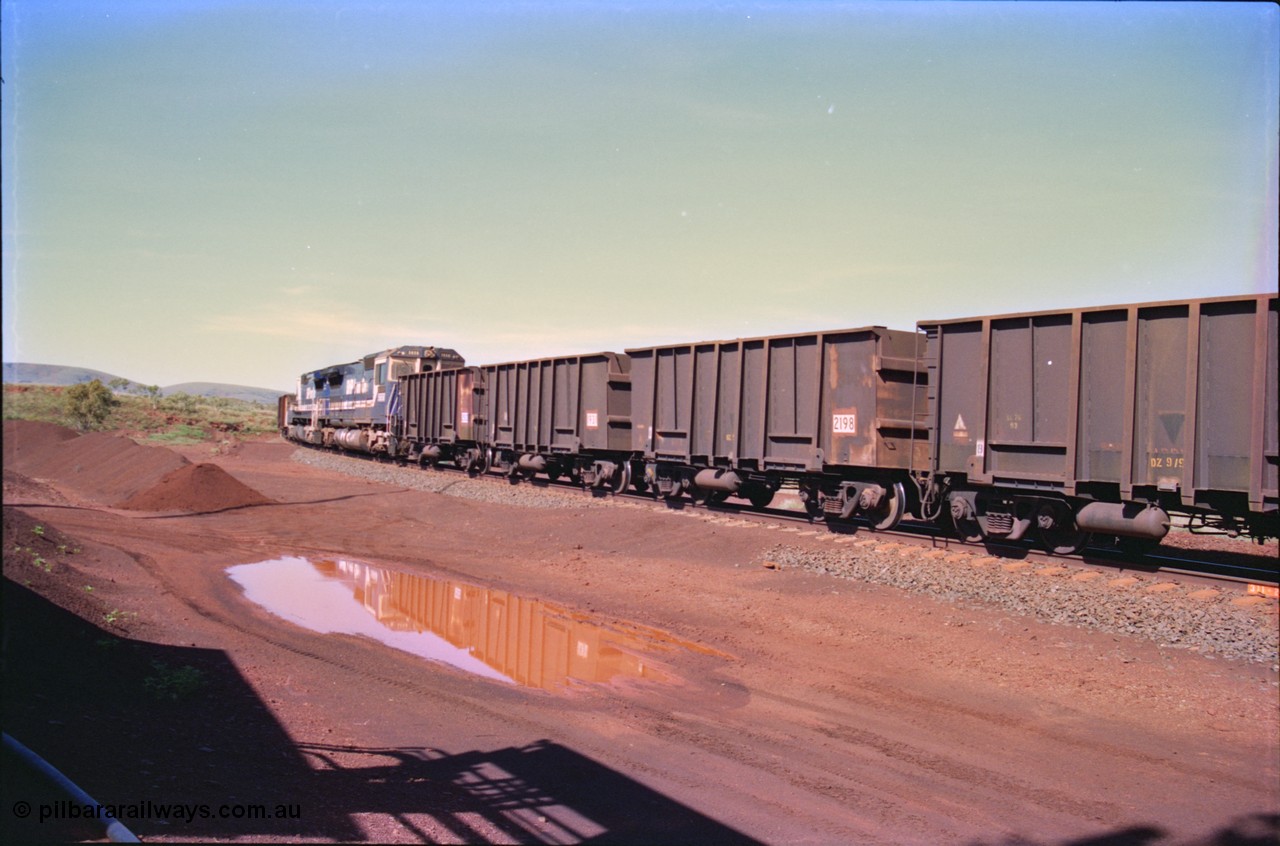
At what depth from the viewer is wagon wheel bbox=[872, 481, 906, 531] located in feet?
45.9

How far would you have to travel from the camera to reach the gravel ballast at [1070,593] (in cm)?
864

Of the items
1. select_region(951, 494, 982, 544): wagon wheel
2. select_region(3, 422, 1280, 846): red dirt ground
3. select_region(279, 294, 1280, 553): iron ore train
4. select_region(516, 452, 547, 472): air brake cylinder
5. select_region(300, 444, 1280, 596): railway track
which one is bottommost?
select_region(3, 422, 1280, 846): red dirt ground

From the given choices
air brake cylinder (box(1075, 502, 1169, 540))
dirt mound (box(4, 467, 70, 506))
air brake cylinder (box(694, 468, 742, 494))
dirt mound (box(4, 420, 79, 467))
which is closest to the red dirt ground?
air brake cylinder (box(1075, 502, 1169, 540))

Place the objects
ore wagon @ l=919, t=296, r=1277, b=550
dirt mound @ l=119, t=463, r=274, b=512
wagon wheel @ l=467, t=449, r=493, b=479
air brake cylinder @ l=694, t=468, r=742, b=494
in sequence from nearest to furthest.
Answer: ore wagon @ l=919, t=296, r=1277, b=550 < air brake cylinder @ l=694, t=468, r=742, b=494 < dirt mound @ l=119, t=463, r=274, b=512 < wagon wheel @ l=467, t=449, r=493, b=479

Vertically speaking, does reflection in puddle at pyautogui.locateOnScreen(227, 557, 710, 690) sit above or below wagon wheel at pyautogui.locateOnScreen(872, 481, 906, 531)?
below

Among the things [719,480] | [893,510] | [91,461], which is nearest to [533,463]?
[719,480]

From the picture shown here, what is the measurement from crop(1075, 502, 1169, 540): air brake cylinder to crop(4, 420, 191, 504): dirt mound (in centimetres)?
2282

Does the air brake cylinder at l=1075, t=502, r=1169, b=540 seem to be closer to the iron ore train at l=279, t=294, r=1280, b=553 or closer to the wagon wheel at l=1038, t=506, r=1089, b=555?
the iron ore train at l=279, t=294, r=1280, b=553

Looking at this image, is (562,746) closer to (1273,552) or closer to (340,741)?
(340,741)

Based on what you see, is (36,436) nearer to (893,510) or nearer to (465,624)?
(465,624)

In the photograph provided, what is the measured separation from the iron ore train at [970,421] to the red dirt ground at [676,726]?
2570 millimetres

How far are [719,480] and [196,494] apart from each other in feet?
42.6

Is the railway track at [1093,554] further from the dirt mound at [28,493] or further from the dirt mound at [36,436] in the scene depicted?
the dirt mound at [36,436]

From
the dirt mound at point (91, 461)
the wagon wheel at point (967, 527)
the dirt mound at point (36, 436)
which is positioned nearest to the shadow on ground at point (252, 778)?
the wagon wheel at point (967, 527)
